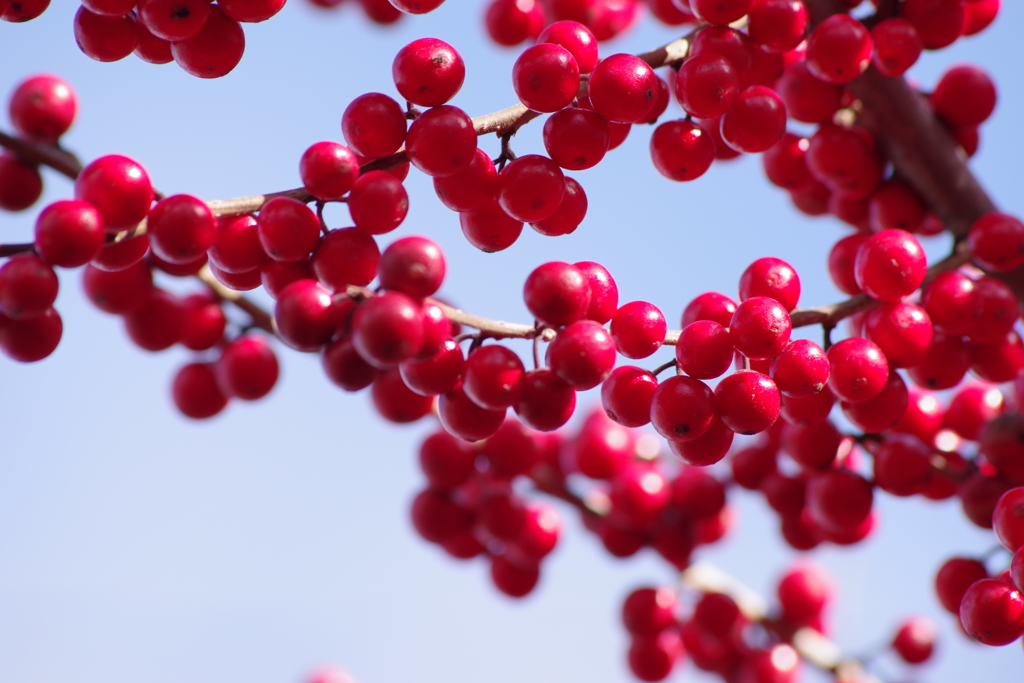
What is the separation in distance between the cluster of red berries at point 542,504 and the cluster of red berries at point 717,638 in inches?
2.9

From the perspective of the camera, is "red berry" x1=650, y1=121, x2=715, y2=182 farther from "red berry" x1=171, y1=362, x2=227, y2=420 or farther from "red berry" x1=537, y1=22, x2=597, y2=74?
"red berry" x1=171, y1=362, x2=227, y2=420

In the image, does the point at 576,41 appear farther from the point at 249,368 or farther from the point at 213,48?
the point at 249,368

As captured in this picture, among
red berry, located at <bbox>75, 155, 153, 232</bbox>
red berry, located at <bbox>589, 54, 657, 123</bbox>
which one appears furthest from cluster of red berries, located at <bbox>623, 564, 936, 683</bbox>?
red berry, located at <bbox>75, 155, 153, 232</bbox>

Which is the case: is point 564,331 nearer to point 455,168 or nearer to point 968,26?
point 455,168

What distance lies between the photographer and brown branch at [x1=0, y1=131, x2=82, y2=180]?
2.55 feet

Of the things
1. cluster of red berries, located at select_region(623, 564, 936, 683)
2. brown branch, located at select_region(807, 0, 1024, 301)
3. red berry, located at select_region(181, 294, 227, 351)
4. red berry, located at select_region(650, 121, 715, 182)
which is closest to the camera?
red berry, located at select_region(650, 121, 715, 182)

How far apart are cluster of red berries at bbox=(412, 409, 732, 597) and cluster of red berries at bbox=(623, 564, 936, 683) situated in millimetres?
74

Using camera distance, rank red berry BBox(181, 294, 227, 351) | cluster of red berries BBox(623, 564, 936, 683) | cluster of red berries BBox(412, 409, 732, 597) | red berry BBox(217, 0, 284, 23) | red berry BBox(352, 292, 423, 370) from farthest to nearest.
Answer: cluster of red berries BBox(623, 564, 936, 683) → cluster of red berries BBox(412, 409, 732, 597) → red berry BBox(181, 294, 227, 351) → red berry BBox(217, 0, 284, 23) → red berry BBox(352, 292, 423, 370)

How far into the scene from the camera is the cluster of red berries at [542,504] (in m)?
1.09

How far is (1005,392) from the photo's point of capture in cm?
99

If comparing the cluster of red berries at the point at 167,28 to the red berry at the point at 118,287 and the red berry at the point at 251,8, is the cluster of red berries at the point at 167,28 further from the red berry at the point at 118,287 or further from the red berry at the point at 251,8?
the red berry at the point at 118,287

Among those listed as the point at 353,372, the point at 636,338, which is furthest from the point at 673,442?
the point at 353,372

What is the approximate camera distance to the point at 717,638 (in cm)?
120

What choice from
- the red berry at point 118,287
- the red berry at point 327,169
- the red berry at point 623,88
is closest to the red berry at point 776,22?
the red berry at point 623,88
